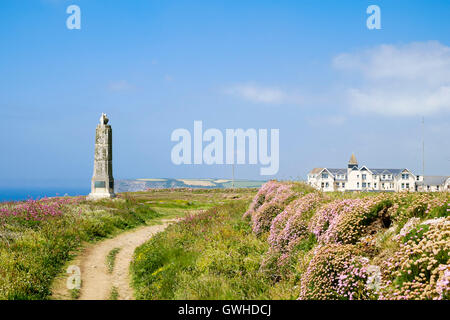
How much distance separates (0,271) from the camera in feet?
36.3

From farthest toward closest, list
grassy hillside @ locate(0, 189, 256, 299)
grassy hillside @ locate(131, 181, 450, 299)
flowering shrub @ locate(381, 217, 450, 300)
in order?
grassy hillside @ locate(0, 189, 256, 299) → grassy hillside @ locate(131, 181, 450, 299) → flowering shrub @ locate(381, 217, 450, 300)

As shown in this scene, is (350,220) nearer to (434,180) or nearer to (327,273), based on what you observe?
(327,273)

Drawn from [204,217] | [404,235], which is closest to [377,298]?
[404,235]

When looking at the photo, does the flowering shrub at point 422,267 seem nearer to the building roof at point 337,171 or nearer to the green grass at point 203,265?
the green grass at point 203,265

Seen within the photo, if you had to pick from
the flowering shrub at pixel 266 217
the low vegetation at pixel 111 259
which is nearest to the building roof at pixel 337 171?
the flowering shrub at pixel 266 217

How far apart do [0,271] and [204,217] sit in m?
11.0

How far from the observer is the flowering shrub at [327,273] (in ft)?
21.8

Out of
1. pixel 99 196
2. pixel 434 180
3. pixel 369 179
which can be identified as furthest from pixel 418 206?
pixel 369 179

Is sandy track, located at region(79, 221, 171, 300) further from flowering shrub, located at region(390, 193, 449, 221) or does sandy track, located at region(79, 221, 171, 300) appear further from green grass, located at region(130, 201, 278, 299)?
flowering shrub, located at region(390, 193, 449, 221)

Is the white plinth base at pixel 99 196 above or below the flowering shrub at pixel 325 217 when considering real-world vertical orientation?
below

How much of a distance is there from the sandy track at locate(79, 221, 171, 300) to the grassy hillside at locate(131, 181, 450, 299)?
513mm

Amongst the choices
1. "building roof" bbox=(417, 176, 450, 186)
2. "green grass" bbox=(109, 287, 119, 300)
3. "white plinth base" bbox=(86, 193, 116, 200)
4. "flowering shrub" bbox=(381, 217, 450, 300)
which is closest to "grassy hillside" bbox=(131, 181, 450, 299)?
"flowering shrub" bbox=(381, 217, 450, 300)

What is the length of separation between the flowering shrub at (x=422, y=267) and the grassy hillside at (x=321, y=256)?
0.02 metres

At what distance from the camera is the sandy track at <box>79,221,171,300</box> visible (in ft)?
36.5
